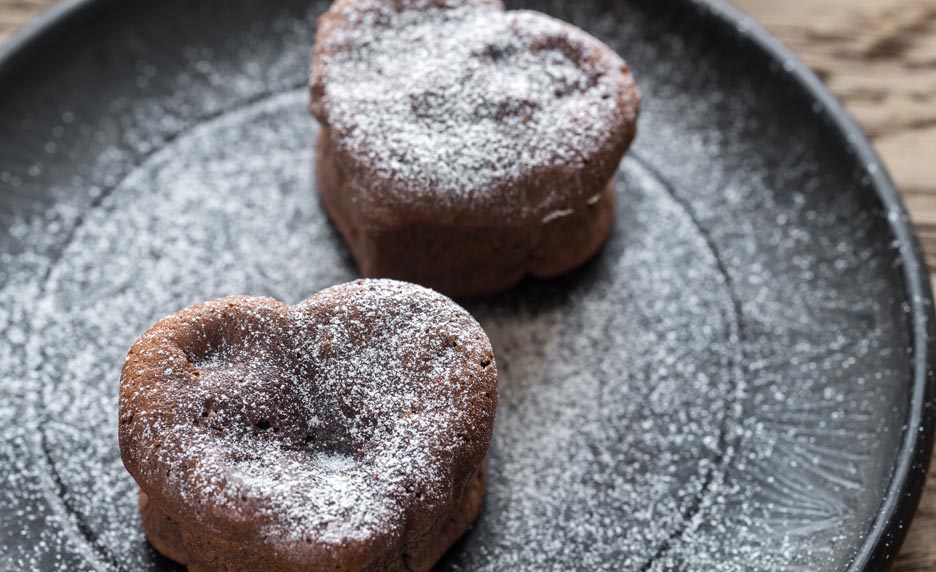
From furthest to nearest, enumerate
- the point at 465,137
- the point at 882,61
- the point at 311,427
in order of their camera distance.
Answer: the point at 882,61 → the point at 465,137 → the point at 311,427

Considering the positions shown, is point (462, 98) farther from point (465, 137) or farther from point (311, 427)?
point (311, 427)

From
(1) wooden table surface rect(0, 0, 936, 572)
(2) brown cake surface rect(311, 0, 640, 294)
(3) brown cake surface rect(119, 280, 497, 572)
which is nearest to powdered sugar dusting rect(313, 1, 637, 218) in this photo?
(2) brown cake surface rect(311, 0, 640, 294)

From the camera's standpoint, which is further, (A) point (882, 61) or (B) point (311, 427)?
(A) point (882, 61)

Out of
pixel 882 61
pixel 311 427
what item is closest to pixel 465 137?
pixel 311 427

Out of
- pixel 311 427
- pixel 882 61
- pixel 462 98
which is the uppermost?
pixel 462 98

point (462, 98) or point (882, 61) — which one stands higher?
point (462, 98)

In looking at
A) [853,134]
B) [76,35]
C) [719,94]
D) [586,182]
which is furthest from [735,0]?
[76,35]

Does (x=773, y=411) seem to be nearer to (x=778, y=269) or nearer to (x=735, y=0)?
(x=778, y=269)

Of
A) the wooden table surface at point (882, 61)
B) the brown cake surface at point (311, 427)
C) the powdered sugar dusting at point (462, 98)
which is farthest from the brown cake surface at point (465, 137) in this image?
the wooden table surface at point (882, 61)
